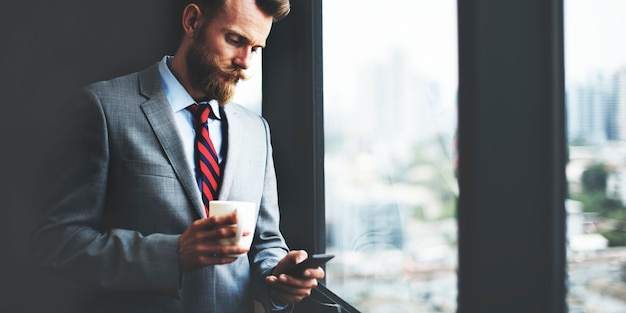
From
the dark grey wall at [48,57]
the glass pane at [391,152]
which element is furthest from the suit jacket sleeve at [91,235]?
the dark grey wall at [48,57]

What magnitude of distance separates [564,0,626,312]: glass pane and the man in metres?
0.47

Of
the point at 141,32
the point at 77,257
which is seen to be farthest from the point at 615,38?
the point at 141,32

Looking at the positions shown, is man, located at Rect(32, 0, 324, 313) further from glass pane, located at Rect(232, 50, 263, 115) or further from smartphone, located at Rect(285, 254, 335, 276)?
glass pane, located at Rect(232, 50, 263, 115)

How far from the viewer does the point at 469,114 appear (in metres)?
0.67

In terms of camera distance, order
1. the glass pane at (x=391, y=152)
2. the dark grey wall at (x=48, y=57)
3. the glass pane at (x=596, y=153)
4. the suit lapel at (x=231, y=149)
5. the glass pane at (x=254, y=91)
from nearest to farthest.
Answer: the glass pane at (x=596, y=153)
the glass pane at (x=391, y=152)
the suit lapel at (x=231, y=149)
the glass pane at (x=254, y=91)
the dark grey wall at (x=48, y=57)

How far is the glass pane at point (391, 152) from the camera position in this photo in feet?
2.61

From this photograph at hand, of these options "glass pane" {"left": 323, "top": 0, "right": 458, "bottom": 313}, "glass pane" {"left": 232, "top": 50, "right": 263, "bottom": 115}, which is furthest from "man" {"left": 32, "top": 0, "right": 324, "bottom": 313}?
"glass pane" {"left": 232, "top": 50, "right": 263, "bottom": 115}

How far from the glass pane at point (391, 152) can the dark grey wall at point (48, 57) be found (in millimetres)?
992

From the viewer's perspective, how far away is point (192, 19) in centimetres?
113

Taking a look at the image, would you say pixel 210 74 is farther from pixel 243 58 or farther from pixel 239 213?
pixel 239 213

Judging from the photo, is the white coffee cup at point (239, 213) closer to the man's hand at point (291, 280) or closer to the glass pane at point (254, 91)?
the man's hand at point (291, 280)

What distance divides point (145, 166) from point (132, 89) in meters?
0.16

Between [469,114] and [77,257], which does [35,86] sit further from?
[469,114]

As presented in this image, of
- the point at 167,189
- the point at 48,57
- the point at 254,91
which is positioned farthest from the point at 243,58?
the point at 48,57
